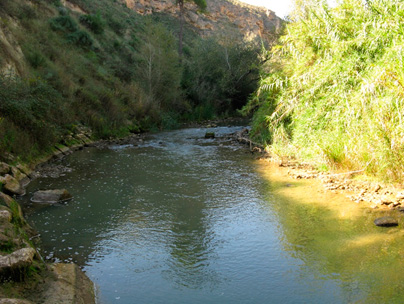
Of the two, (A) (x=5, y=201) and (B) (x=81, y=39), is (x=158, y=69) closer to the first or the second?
(B) (x=81, y=39)

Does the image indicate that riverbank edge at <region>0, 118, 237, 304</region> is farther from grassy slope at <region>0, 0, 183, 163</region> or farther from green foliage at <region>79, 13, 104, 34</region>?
green foliage at <region>79, 13, 104, 34</region>

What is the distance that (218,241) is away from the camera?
6.17 m

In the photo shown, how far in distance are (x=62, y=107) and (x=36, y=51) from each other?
5.83m

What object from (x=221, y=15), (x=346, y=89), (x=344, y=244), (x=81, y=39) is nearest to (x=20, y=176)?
(x=344, y=244)

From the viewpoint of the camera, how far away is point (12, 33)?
58.0 feet

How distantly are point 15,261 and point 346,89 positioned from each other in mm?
8221

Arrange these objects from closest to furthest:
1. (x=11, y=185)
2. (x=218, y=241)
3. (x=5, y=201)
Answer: (x=218, y=241), (x=5, y=201), (x=11, y=185)

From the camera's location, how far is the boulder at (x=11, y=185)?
8.04 metres

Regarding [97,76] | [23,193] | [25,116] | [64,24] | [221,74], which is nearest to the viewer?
[23,193]

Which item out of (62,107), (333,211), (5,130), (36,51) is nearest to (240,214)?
(333,211)

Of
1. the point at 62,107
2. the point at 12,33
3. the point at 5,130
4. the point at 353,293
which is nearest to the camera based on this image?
the point at 353,293

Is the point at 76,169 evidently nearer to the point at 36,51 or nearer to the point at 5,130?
the point at 5,130

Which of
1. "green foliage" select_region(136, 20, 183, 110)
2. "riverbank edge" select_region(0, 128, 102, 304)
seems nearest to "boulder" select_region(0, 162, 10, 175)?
"riverbank edge" select_region(0, 128, 102, 304)

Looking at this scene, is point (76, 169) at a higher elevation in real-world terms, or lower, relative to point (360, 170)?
lower
